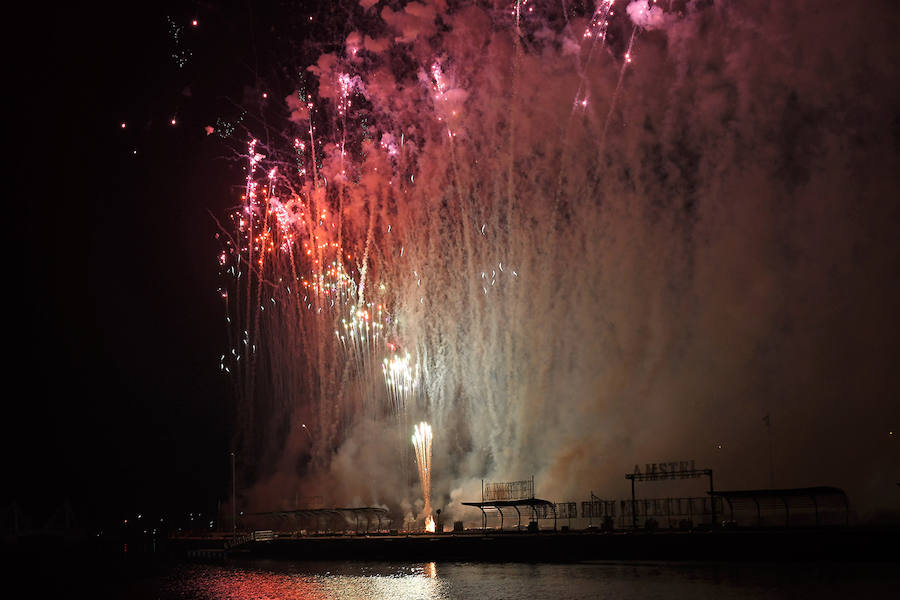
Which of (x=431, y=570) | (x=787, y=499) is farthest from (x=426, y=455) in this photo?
(x=787, y=499)

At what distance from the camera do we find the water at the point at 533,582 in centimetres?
3331

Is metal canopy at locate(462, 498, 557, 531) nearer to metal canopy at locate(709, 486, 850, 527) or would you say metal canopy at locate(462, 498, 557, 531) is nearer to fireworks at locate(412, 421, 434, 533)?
fireworks at locate(412, 421, 434, 533)

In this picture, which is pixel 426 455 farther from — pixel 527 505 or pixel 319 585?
pixel 319 585

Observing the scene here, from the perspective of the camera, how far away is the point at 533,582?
40781mm

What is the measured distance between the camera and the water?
33312mm

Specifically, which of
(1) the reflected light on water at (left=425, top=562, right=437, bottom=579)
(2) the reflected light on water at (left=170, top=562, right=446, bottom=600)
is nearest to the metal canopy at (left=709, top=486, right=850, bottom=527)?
(1) the reflected light on water at (left=425, top=562, right=437, bottom=579)

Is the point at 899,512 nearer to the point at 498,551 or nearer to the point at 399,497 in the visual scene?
the point at 498,551

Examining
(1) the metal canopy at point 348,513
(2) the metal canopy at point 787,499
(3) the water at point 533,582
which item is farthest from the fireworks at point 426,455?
(2) the metal canopy at point 787,499

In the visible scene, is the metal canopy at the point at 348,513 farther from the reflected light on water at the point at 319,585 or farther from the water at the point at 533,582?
the reflected light on water at the point at 319,585

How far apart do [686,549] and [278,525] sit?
43752 mm

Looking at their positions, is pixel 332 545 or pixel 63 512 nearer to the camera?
pixel 332 545

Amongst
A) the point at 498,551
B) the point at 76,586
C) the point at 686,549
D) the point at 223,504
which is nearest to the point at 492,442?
the point at 498,551

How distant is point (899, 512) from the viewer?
1772 inches

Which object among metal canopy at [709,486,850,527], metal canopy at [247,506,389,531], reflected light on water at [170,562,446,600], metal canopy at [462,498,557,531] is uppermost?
metal canopy at [709,486,850,527]
